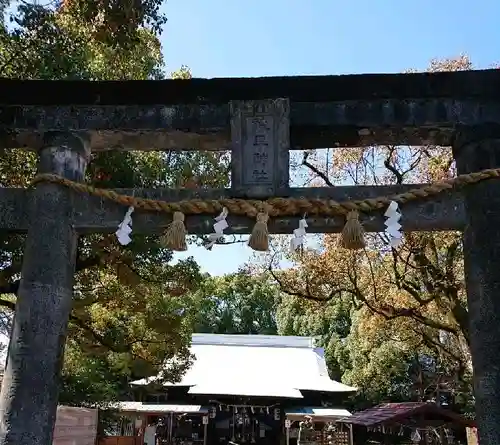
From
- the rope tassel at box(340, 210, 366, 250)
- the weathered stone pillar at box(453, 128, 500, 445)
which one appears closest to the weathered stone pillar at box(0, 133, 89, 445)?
the rope tassel at box(340, 210, 366, 250)

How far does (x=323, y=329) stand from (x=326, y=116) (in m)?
27.7

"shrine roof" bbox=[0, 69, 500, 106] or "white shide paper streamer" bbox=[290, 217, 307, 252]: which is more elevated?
"shrine roof" bbox=[0, 69, 500, 106]

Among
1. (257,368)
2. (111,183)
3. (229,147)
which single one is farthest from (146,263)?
(257,368)

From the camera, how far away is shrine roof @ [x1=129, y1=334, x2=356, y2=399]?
1748 cm

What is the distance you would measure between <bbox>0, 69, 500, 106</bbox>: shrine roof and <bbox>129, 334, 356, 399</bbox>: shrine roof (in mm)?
11025

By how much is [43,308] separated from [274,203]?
5.12 ft

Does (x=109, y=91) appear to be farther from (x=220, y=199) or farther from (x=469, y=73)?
(x=469, y=73)

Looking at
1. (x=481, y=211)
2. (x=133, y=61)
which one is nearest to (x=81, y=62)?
(x=133, y=61)

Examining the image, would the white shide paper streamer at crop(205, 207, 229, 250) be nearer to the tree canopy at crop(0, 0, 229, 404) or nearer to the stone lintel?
the stone lintel

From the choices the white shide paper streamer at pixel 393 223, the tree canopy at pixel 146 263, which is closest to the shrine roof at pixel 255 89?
the white shide paper streamer at pixel 393 223

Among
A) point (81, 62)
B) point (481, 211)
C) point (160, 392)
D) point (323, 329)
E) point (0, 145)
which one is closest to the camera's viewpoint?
point (481, 211)

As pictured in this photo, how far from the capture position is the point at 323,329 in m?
30.3

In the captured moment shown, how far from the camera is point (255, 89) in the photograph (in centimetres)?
374

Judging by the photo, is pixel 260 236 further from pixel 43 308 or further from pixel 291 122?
pixel 43 308
